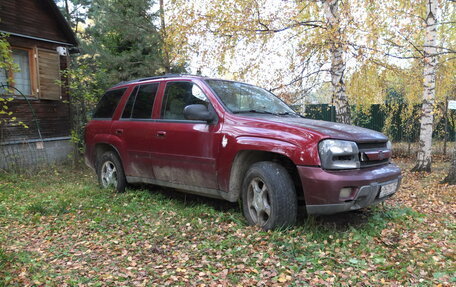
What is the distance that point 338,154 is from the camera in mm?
3238

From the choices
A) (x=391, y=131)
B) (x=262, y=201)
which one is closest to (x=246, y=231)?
(x=262, y=201)

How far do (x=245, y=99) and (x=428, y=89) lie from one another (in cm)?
578

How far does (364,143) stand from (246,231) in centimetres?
160

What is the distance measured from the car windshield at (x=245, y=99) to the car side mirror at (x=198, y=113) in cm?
28

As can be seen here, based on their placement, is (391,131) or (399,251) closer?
(399,251)

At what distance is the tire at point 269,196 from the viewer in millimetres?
3451

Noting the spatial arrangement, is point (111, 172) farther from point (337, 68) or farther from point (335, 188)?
point (337, 68)

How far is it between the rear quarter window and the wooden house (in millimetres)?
3593

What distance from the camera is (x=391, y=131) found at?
47.5 feet

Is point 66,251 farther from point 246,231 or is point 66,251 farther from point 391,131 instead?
point 391,131

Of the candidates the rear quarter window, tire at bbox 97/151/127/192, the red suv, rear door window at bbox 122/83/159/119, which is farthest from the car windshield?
tire at bbox 97/151/127/192

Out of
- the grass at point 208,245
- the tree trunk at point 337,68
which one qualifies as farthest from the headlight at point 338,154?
the tree trunk at point 337,68

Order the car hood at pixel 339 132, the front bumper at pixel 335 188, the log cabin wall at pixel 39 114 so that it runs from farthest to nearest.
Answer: the log cabin wall at pixel 39 114
the car hood at pixel 339 132
the front bumper at pixel 335 188

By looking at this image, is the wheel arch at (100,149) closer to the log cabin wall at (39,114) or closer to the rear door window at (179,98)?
the rear door window at (179,98)
